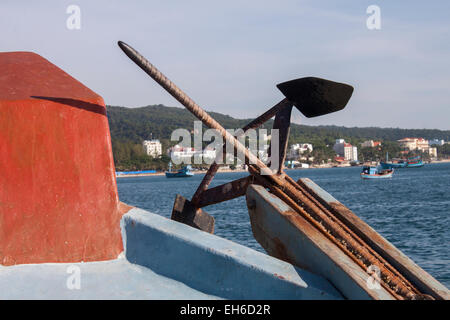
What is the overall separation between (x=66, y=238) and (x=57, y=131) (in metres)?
0.67

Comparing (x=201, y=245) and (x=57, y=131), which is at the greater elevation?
(x=57, y=131)

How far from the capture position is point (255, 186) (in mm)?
3635

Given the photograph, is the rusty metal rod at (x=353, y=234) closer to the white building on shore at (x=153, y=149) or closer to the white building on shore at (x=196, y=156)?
the white building on shore at (x=196, y=156)

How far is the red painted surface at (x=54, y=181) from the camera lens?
3.29 m

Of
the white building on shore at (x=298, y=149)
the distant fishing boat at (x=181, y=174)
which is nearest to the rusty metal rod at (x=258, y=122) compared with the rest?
the distant fishing boat at (x=181, y=174)

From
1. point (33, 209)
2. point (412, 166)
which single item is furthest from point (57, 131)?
point (412, 166)

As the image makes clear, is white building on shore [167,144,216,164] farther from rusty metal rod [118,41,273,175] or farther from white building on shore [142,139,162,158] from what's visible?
white building on shore [142,139,162,158]

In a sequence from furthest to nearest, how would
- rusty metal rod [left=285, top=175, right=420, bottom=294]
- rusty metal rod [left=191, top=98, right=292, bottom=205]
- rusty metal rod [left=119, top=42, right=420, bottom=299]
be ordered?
1. rusty metal rod [left=191, top=98, right=292, bottom=205]
2. rusty metal rod [left=285, top=175, right=420, bottom=294]
3. rusty metal rod [left=119, top=42, right=420, bottom=299]

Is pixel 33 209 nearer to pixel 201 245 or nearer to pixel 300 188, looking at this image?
pixel 201 245

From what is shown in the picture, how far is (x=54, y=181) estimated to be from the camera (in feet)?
10.9

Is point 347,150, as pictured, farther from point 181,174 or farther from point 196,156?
point 196,156

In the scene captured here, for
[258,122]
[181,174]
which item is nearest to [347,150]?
[181,174]

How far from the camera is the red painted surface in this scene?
129 inches

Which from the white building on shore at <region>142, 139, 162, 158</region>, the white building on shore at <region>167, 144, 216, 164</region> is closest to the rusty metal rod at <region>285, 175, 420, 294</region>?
the white building on shore at <region>167, 144, 216, 164</region>
